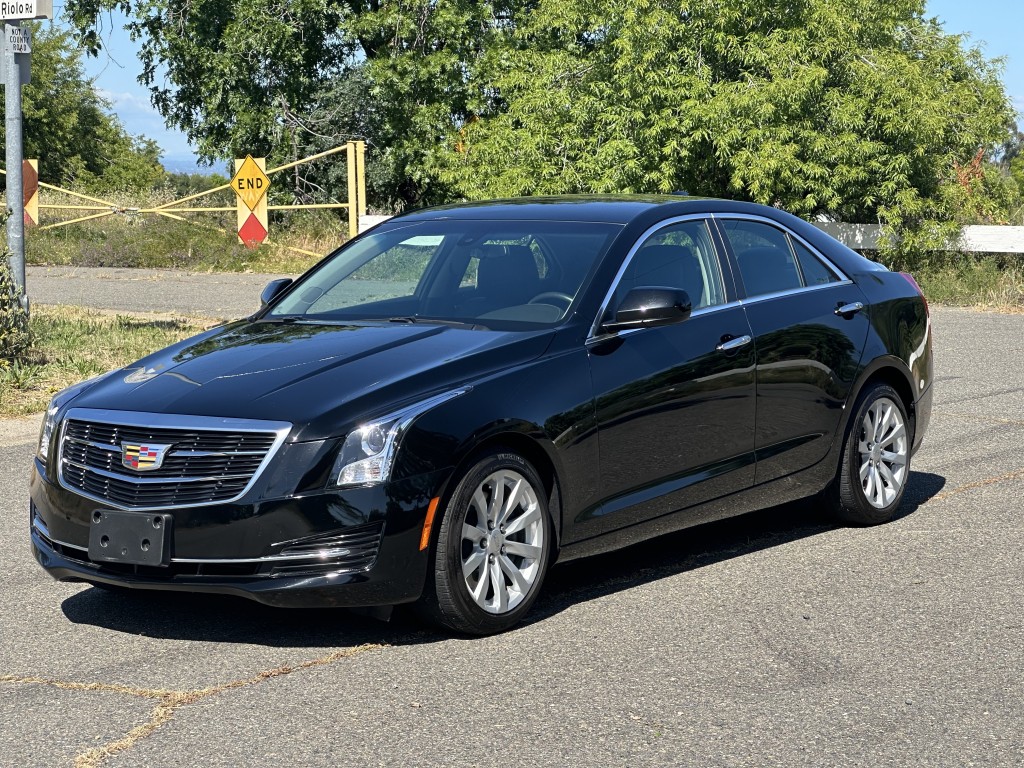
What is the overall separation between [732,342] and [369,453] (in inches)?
82.8

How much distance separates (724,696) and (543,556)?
1105 millimetres

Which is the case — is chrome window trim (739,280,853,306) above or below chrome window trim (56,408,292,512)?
above

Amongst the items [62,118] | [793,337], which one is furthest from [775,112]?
[62,118]

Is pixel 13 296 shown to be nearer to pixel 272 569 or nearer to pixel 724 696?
pixel 272 569

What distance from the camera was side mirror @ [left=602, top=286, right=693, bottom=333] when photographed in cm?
614

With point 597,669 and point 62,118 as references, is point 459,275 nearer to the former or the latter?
point 597,669

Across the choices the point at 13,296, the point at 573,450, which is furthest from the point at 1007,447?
the point at 13,296

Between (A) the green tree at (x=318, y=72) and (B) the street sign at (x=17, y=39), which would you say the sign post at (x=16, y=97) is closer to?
(B) the street sign at (x=17, y=39)

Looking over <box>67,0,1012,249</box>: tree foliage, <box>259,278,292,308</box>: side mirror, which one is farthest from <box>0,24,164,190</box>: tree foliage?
<box>259,278,292,308</box>: side mirror

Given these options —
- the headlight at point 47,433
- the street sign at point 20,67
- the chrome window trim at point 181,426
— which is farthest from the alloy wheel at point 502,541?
the street sign at point 20,67

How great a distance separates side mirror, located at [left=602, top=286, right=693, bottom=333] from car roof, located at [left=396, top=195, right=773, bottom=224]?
2.09ft

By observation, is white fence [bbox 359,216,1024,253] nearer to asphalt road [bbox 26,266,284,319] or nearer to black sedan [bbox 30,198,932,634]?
asphalt road [bbox 26,266,284,319]

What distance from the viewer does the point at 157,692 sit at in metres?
5.02

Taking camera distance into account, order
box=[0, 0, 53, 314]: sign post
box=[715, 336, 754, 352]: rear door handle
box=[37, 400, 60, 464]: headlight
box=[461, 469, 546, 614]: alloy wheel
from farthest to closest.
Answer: box=[0, 0, 53, 314]: sign post
box=[715, 336, 754, 352]: rear door handle
box=[37, 400, 60, 464]: headlight
box=[461, 469, 546, 614]: alloy wheel
